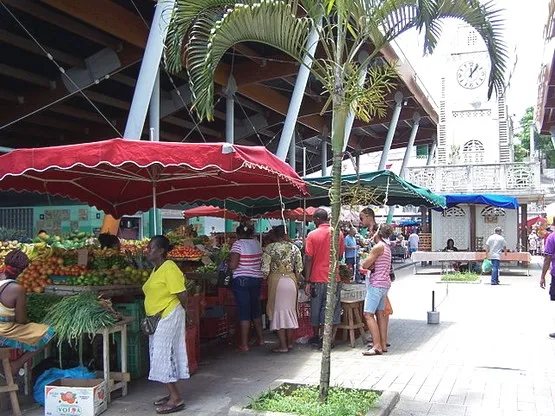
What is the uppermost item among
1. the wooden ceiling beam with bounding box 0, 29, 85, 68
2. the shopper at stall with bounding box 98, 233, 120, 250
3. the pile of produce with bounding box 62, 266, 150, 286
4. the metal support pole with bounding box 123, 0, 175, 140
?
the wooden ceiling beam with bounding box 0, 29, 85, 68

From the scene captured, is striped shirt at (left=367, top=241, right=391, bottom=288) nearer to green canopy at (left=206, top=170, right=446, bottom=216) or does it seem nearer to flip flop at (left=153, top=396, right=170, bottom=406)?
green canopy at (left=206, top=170, right=446, bottom=216)

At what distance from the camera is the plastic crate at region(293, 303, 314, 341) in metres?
8.27

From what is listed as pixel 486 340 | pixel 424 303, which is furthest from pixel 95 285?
pixel 424 303


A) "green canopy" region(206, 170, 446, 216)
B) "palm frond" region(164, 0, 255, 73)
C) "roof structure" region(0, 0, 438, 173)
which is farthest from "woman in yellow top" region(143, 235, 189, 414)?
"roof structure" region(0, 0, 438, 173)

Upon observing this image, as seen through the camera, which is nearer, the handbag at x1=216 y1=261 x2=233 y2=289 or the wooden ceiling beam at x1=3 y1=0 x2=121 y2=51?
the handbag at x1=216 y1=261 x2=233 y2=289

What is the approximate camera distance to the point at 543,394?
18.7 feet

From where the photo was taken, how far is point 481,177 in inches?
969

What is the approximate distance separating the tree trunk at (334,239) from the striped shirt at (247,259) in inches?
108

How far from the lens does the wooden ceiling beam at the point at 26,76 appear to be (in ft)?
56.2

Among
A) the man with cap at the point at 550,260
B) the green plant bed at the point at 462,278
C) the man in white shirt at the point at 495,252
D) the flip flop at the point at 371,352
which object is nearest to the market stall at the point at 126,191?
the flip flop at the point at 371,352

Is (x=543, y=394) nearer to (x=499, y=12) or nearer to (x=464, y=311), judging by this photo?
(x=499, y=12)

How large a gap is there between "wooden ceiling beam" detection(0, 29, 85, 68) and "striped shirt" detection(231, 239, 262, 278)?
440 inches

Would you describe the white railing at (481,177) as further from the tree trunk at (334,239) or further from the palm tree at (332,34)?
the tree trunk at (334,239)

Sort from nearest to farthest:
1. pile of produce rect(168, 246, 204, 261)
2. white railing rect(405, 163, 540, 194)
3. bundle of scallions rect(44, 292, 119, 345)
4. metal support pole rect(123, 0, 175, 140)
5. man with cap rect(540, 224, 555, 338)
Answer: bundle of scallions rect(44, 292, 119, 345)
man with cap rect(540, 224, 555, 338)
pile of produce rect(168, 246, 204, 261)
metal support pole rect(123, 0, 175, 140)
white railing rect(405, 163, 540, 194)
